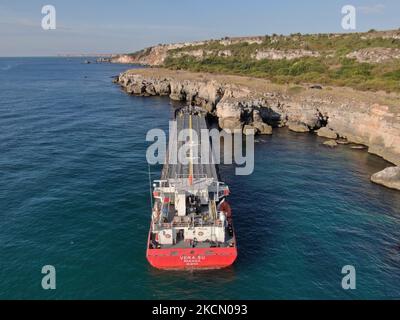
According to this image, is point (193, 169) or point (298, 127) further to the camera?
point (298, 127)

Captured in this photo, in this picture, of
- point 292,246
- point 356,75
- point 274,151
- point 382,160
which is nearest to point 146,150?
point 274,151

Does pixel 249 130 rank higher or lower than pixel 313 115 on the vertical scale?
lower

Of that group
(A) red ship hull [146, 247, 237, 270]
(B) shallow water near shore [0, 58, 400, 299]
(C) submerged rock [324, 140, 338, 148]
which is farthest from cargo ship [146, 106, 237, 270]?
(C) submerged rock [324, 140, 338, 148]

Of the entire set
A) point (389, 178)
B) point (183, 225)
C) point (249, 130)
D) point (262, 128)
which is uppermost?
point (262, 128)

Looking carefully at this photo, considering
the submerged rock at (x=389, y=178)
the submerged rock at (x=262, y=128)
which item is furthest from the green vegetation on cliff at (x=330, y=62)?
the submerged rock at (x=389, y=178)

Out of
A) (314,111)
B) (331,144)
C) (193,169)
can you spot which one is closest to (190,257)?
(193,169)

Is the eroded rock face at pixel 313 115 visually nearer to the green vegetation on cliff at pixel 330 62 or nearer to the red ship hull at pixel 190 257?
the green vegetation on cliff at pixel 330 62

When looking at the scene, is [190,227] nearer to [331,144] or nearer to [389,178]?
[389,178]
